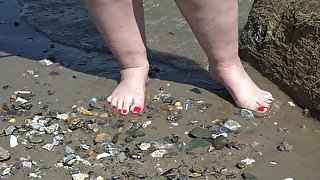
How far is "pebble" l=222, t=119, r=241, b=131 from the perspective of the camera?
10.0ft

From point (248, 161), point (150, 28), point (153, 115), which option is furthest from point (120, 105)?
point (150, 28)

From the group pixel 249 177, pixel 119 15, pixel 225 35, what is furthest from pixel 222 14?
pixel 249 177

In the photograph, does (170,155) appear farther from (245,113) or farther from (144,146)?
(245,113)

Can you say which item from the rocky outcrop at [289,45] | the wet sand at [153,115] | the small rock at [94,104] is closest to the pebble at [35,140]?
the wet sand at [153,115]

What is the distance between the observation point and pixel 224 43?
125 inches

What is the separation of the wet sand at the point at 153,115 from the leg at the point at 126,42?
8 centimetres

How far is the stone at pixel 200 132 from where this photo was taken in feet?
9.79

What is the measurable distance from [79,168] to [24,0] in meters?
2.24


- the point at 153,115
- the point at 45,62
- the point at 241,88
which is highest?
the point at 241,88

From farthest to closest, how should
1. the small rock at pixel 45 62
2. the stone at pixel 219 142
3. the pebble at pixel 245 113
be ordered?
the small rock at pixel 45 62 < the pebble at pixel 245 113 < the stone at pixel 219 142

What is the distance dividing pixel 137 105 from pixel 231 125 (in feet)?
1.55

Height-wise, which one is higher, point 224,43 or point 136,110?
point 224,43

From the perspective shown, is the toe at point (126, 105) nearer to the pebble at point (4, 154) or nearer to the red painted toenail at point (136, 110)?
the red painted toenail at point (136, 110)

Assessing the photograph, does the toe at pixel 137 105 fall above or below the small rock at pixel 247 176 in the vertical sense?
below
